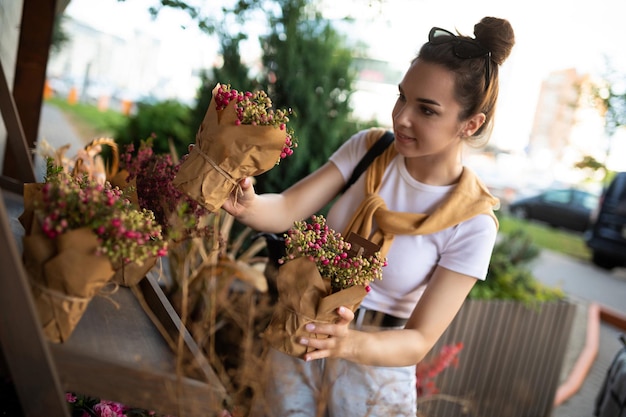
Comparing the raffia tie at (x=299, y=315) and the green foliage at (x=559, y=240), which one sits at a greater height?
the raffia tie at (x=299, y=315)

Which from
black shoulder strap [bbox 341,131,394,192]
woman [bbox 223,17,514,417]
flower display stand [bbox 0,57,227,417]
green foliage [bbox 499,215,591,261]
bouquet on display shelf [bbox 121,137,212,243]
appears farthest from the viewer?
green foliage [bbox 499,215,591,261]

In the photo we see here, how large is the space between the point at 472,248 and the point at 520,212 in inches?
531

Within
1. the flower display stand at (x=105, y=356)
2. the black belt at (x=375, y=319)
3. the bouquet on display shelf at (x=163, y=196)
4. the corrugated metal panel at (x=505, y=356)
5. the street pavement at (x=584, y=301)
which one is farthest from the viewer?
the street pavement at (x=584, y=301)

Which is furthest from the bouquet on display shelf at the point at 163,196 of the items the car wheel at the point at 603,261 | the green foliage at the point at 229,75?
the car wheel at the point at 603,261

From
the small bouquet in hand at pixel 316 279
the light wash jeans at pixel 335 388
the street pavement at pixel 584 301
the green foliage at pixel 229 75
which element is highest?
the green foliage at pixel 229 75

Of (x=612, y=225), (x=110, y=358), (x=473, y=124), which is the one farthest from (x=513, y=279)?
(x=612, y=225)

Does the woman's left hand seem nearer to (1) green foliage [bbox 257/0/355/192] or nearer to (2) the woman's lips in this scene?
(2) the woman's lips

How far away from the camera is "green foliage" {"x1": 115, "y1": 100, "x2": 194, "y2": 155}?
5.22 meters

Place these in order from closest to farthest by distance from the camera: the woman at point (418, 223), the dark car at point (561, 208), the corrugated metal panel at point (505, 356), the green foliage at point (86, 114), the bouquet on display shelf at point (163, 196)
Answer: the bouquet on display shelf at point (163, 196) < the woman at point (418, 223) < the corrugated metal panel at point (505, 356) < the green foliage at point (86, 114) < the dark car at point (561, 208)

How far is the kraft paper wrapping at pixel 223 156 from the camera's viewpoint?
3.95 feet

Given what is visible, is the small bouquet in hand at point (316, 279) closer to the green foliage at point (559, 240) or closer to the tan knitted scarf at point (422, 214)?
the tan knitted scarf at point (422, 214)

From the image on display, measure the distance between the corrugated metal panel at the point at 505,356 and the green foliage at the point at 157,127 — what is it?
2561 mm

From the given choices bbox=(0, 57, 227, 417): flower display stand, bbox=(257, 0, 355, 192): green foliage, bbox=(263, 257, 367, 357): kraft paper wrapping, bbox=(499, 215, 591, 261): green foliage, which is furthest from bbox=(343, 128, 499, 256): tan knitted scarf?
bbox=(499, 215, 591, 261): green foliage

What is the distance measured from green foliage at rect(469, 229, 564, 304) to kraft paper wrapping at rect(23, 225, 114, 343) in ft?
11.5
